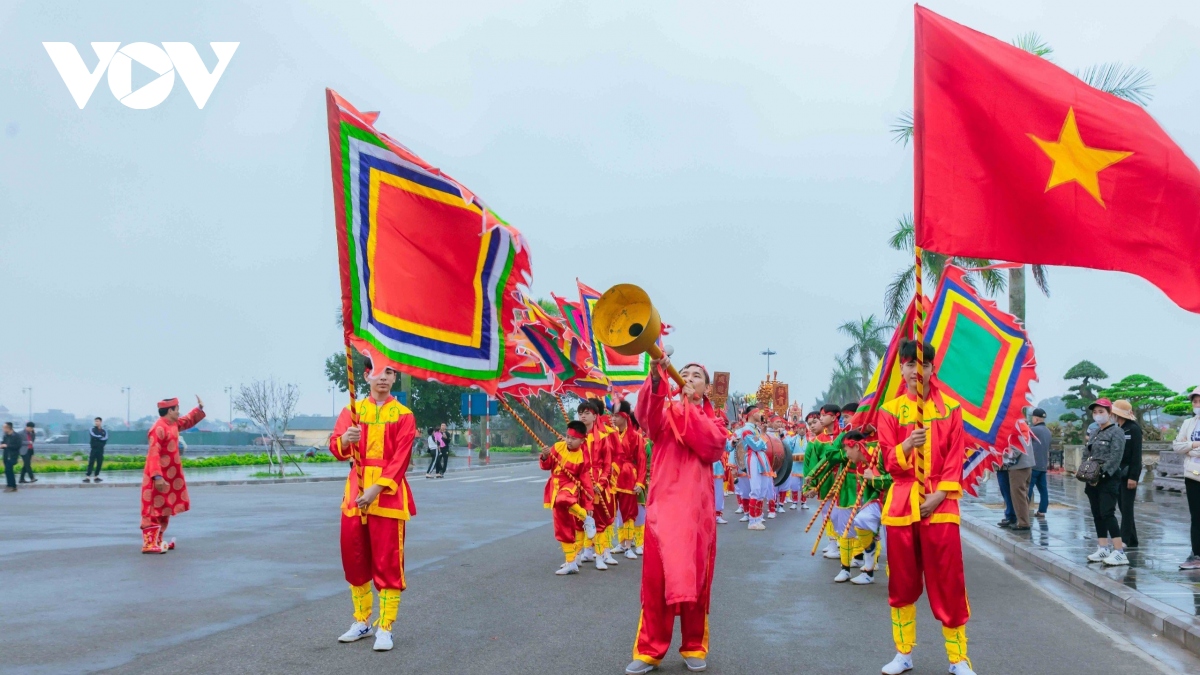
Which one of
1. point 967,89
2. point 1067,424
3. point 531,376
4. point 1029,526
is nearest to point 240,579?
point 531,376

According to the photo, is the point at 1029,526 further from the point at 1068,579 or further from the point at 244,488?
the point at 244,488

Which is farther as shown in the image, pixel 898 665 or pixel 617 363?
pixel 617 363

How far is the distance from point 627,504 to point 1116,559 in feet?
17.0

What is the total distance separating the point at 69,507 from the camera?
1719cm

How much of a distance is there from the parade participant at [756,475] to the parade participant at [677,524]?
9.62 meters

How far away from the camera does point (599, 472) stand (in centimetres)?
1028

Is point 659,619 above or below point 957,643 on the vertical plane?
above

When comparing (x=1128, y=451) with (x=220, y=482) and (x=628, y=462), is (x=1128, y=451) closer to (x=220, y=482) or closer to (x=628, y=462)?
(x=628, y=462)

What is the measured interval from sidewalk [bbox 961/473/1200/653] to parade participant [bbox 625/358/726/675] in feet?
11.8

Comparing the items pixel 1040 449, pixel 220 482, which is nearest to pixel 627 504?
pixel 1040 449

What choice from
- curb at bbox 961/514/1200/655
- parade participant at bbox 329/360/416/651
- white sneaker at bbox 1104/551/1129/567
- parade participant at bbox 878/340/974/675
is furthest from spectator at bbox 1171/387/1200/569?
parade participant at bbox 329/360/416/651

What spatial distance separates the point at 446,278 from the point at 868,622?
4236 mm

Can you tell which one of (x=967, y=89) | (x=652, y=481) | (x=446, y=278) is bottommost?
(x=652, y=481)

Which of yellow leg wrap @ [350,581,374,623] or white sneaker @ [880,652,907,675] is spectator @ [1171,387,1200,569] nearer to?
white sneaker @ [880,652,907,675]
